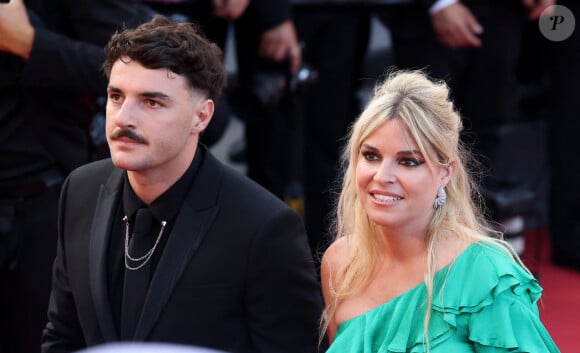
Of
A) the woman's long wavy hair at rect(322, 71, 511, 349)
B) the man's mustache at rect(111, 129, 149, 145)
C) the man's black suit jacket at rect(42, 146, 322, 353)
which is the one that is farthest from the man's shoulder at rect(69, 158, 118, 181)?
the woman's long wavy hair at rect(322, 71, 511, 349)

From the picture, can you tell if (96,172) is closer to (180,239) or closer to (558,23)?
(180,239)

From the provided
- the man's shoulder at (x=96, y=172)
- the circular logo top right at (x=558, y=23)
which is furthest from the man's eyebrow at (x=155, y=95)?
the circular logo top right at (x=558, y=23)

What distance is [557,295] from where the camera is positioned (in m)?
4.71

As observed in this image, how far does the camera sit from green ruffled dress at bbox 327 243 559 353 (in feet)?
8.00

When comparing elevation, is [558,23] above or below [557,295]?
above

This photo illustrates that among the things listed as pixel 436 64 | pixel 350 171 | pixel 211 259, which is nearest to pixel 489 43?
pixel 436 64

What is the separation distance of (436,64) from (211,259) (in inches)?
86.5

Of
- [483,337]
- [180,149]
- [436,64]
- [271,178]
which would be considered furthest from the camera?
[271,178]

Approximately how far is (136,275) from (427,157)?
0.76m

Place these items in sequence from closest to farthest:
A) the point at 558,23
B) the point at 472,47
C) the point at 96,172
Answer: the point at 96,172, the point at 472,47, the point at 558,23

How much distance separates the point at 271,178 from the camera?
4.95 metres

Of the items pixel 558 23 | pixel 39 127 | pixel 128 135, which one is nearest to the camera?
pixel 128 135

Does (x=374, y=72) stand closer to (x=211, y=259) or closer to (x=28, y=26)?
(x=28, y=26)

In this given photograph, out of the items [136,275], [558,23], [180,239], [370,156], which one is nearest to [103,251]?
[136,275]
